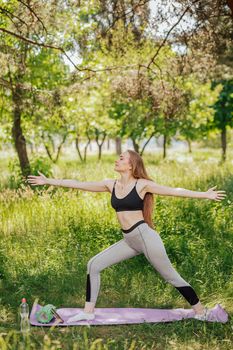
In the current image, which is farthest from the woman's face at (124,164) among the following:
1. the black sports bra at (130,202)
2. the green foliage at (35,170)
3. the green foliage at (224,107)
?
the green foliage at (224,107)

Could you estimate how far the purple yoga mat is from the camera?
529 cm

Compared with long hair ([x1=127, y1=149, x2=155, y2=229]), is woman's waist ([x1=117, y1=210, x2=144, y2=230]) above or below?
below

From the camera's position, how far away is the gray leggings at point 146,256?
5.20 meters

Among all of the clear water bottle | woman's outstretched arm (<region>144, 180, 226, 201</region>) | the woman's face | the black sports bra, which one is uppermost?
the woman's face

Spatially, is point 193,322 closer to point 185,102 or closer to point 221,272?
point 221,272

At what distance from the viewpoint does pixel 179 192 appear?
5121 mm

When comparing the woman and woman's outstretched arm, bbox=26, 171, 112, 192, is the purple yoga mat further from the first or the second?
woman's outstretched arm, bbox=26, 171, 112, 192

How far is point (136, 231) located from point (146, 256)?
1.03 ft

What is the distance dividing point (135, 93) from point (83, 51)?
1489 mm

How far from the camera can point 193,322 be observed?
530 centimetres

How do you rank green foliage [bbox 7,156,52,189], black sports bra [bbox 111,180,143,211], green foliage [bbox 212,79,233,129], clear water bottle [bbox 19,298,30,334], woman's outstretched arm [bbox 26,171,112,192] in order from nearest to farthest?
clear water bottle [bbox 19,298,30,334]
black sports bra [bbox 111,180,143,211]
woman's outstretched arm [bbox 26,171,112,192]
green foliage [bbox 7,156,52,189]
green foliage [bbox 212,79,233,129]

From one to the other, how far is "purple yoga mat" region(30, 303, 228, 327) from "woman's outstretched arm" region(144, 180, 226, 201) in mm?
1261

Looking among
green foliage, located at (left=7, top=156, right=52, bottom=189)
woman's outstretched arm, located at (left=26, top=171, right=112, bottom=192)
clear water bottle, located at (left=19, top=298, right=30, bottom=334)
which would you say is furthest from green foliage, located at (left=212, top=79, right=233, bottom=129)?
clear water bottle, located at (left=19, top=298, right=30, bottom=334)

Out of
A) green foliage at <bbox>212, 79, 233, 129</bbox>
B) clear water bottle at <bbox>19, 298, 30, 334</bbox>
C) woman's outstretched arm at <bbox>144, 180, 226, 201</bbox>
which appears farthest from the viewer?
green foliage at <bbox>212, 79, 233, 129</bbox>
